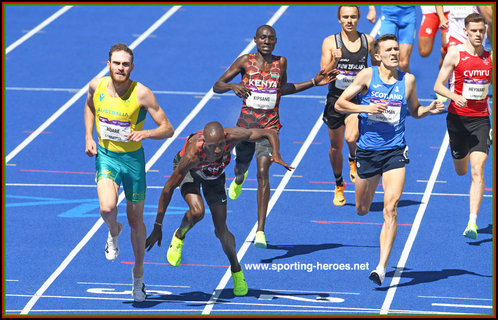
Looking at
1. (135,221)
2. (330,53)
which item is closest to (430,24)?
(330,53)

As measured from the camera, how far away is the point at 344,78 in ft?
45.9

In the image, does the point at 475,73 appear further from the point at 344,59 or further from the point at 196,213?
the point at 196,213

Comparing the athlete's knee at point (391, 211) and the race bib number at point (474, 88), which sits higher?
the race bib number at point (474, 88)

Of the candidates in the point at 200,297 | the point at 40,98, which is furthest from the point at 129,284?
the point at 40,98

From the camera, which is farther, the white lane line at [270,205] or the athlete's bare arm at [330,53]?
the athlete's bare arm at [330,53]

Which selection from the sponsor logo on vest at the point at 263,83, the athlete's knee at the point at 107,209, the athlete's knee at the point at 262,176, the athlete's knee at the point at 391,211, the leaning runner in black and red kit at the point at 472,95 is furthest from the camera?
the sponsor logo on vest at the point at 263,83

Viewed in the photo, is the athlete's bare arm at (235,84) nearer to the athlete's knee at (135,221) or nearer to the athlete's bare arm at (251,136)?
the athlete's bare arm at (251,136)

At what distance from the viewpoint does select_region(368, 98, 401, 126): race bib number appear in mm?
11344

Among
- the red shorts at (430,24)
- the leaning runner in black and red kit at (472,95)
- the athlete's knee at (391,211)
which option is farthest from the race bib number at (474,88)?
the red shorts at (430,24)

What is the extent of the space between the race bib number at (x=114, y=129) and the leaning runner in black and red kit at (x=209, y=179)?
576 mm

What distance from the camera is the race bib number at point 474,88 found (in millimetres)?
12578

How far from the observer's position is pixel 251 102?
13.1 meters

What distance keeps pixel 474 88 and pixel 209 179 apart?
10.2 feet

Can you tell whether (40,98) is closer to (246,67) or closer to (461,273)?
(246,67)
